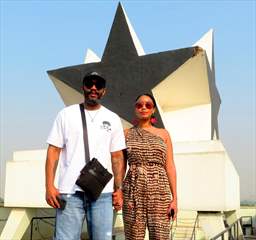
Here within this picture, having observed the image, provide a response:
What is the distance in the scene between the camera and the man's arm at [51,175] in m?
2.72

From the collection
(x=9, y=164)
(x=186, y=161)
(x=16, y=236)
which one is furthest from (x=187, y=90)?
(x=16, y=236)

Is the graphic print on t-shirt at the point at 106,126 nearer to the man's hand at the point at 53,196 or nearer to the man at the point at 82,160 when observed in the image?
the man at the point at 82,160

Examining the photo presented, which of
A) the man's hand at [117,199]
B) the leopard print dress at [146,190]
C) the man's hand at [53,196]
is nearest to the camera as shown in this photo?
the man's hand at [53,196]

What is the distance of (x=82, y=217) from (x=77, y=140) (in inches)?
20.2

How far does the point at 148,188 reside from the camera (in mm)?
3250

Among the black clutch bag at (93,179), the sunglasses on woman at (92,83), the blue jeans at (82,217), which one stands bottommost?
the blue jeans at (82,217)

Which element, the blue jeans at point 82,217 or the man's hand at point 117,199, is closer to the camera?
the blue jeans at point 82,217

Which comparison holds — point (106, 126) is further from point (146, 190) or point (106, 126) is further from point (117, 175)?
point (146, 190)

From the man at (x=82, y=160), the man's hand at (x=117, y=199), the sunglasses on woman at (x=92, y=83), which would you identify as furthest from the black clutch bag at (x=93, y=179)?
the sunglasses on woman at (x=92, y=83)

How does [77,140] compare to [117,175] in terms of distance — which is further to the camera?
[117,175]

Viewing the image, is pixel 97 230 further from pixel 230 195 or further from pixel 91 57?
pixel 91 57

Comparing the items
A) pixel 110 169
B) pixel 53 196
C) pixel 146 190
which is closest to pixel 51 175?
pixel 53 196

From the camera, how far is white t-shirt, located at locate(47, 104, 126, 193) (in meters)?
2.78

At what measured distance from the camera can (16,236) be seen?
1326 centimetres
